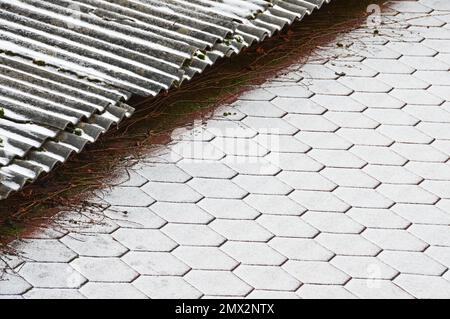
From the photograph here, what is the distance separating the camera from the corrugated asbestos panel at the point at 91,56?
676 centimetres

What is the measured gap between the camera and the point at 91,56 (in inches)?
298

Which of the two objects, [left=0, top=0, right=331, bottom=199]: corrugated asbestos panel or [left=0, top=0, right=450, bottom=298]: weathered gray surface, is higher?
[left=0, top=0, right=331, bottom=199]: corrugated asbestos panel

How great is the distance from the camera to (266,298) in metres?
6.08

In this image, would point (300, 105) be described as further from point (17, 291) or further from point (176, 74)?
point (17, 291)

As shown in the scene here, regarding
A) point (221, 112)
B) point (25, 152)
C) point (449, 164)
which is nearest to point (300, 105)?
point (221, 112)

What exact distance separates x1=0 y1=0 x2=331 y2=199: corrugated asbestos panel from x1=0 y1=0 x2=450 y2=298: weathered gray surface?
398 millimetres

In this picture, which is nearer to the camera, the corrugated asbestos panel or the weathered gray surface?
the weathered gray surface

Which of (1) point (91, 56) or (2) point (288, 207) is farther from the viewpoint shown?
(1) point (91, 56)

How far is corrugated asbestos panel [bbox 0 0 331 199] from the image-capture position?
676cm

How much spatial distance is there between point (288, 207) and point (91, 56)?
1.71 meters

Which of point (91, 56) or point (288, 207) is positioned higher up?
point (91, 56)

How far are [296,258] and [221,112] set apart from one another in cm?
178

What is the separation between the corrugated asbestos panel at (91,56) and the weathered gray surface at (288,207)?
398mm

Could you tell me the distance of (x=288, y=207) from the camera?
273 inches
